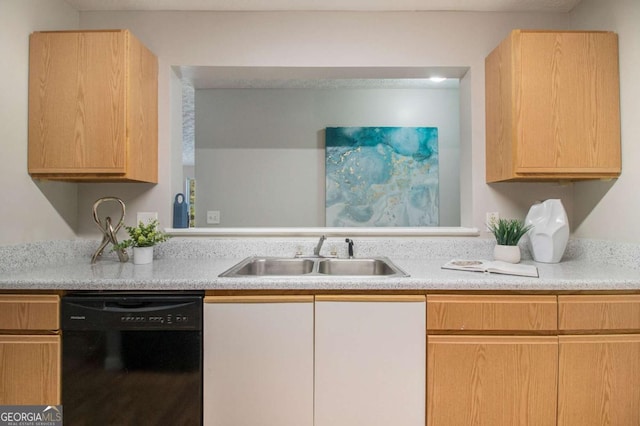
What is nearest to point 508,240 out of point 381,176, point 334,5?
point 381,176

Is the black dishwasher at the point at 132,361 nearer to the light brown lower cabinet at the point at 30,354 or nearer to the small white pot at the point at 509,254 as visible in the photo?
the light brown lower cabinet at the point at 30,354

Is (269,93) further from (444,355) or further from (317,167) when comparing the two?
(444,355)

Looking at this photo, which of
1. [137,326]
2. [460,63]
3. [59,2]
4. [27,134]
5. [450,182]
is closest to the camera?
[137,326]

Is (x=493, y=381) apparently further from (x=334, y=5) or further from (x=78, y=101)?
(x=78, y=101)

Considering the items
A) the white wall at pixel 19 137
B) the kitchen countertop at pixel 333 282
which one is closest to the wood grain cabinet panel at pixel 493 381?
the kitchen countertop at pixel 333 282

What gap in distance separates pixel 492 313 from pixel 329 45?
172 centimetres

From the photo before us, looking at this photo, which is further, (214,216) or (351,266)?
(214,216)

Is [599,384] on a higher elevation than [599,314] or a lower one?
lower

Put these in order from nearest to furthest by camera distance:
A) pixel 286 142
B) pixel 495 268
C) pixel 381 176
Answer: pixel 495 268
pixel 381 176
pixel 286 142

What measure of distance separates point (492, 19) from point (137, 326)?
2.55 meters

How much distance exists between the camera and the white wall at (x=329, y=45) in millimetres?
1992

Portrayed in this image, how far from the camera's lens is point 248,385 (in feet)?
4.37

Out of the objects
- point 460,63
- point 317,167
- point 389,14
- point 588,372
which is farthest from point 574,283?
point 317,167

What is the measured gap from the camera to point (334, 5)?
6.39ft
